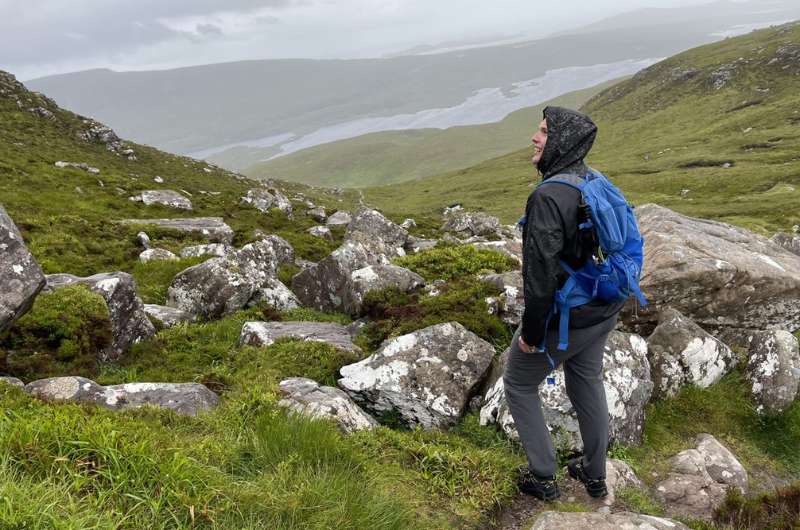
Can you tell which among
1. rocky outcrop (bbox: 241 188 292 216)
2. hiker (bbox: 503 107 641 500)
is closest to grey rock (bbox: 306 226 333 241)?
rocky outcrop (bbox: 241 188 292 216)

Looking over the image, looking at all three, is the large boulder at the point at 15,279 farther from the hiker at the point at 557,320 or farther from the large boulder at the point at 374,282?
the hiker at the point at 557,320

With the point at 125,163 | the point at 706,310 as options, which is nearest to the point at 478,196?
the point at 125,163

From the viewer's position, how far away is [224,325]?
41.2ft

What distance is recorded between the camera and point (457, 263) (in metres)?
15.1

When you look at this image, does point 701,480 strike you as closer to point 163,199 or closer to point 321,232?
point 321,232

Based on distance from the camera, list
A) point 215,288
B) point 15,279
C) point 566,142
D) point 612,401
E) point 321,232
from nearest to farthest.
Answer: point 566,142
point 612,401
point 15,279
point 215,288
point 321,232

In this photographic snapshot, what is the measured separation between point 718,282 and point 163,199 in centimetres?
3813

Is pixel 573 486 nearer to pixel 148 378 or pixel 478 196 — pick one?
pixel 148 378

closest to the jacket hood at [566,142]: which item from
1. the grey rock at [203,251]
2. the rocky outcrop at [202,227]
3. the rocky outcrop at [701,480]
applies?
the rocky outcrop at [701,480]

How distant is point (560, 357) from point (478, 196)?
353 ft

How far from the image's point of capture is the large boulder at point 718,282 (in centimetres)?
1153

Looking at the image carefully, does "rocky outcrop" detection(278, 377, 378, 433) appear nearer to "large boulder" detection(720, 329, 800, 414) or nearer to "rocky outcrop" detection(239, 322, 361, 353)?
"rocky outcrop" detection(239, 322, 361, 353)

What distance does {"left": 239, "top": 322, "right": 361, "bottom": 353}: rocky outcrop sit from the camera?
1086 cm

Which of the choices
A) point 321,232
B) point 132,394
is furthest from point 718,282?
point 321,232
